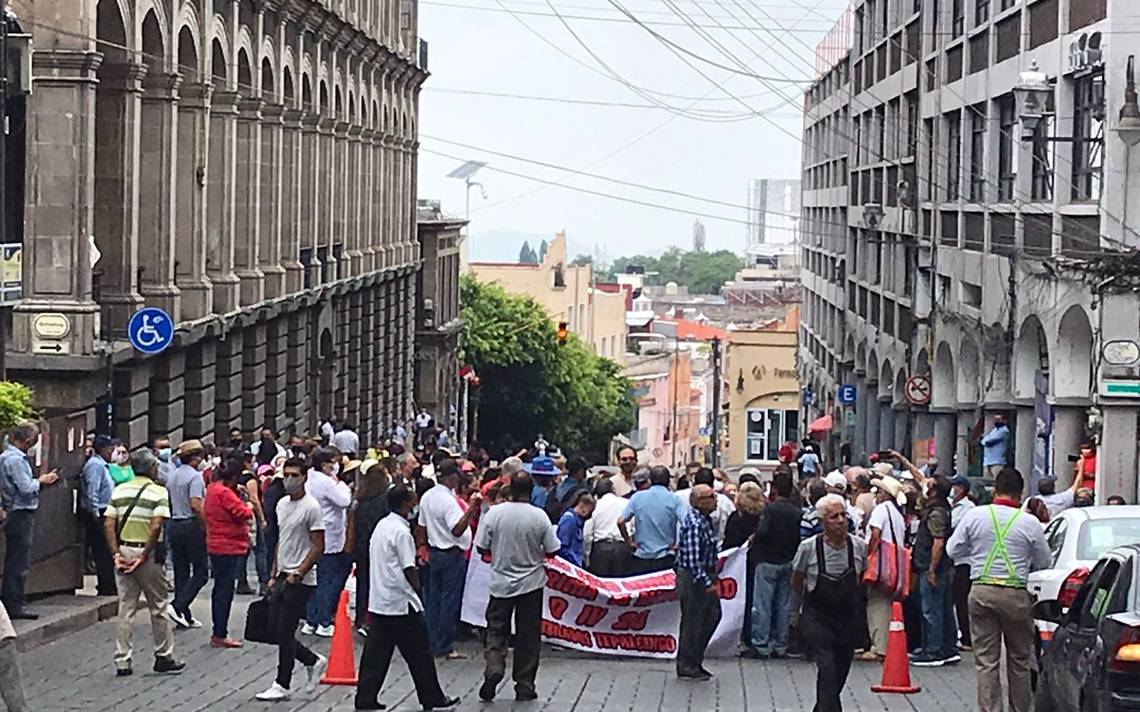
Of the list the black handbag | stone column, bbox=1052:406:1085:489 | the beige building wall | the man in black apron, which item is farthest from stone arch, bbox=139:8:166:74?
the beige building wall

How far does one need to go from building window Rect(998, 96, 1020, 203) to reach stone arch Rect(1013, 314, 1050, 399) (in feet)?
7.16

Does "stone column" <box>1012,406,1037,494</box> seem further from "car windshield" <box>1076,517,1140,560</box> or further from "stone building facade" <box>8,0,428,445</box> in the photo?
"car windshield" <box>1076,517,1140,560</box>

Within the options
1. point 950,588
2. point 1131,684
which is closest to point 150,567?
point 950,588

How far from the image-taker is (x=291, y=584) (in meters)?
15.8

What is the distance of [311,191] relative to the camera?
165 feet

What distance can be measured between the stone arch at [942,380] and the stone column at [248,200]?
495 inches

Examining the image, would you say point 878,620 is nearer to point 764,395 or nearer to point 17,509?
point 17,509

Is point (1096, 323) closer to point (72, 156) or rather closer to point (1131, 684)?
point (72, 156)

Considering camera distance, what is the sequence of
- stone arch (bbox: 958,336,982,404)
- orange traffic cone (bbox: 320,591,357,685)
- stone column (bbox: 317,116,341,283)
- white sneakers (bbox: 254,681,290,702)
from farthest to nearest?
stone column (bbox: 317,116,341,283), stone arch (bbox: 958,336,982,404), orange traffic cone (bbox: 320,591,357,685), white sneakers (bbox: 254,681,290,702)

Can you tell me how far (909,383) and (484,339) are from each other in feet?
171

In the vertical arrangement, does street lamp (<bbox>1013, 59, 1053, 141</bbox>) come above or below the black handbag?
above

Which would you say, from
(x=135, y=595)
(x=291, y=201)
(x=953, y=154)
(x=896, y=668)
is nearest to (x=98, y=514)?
(x=135, y=595)

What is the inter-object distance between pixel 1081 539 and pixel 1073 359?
46.5 ft

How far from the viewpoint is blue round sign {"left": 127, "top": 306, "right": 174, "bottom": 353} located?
29.5 m
